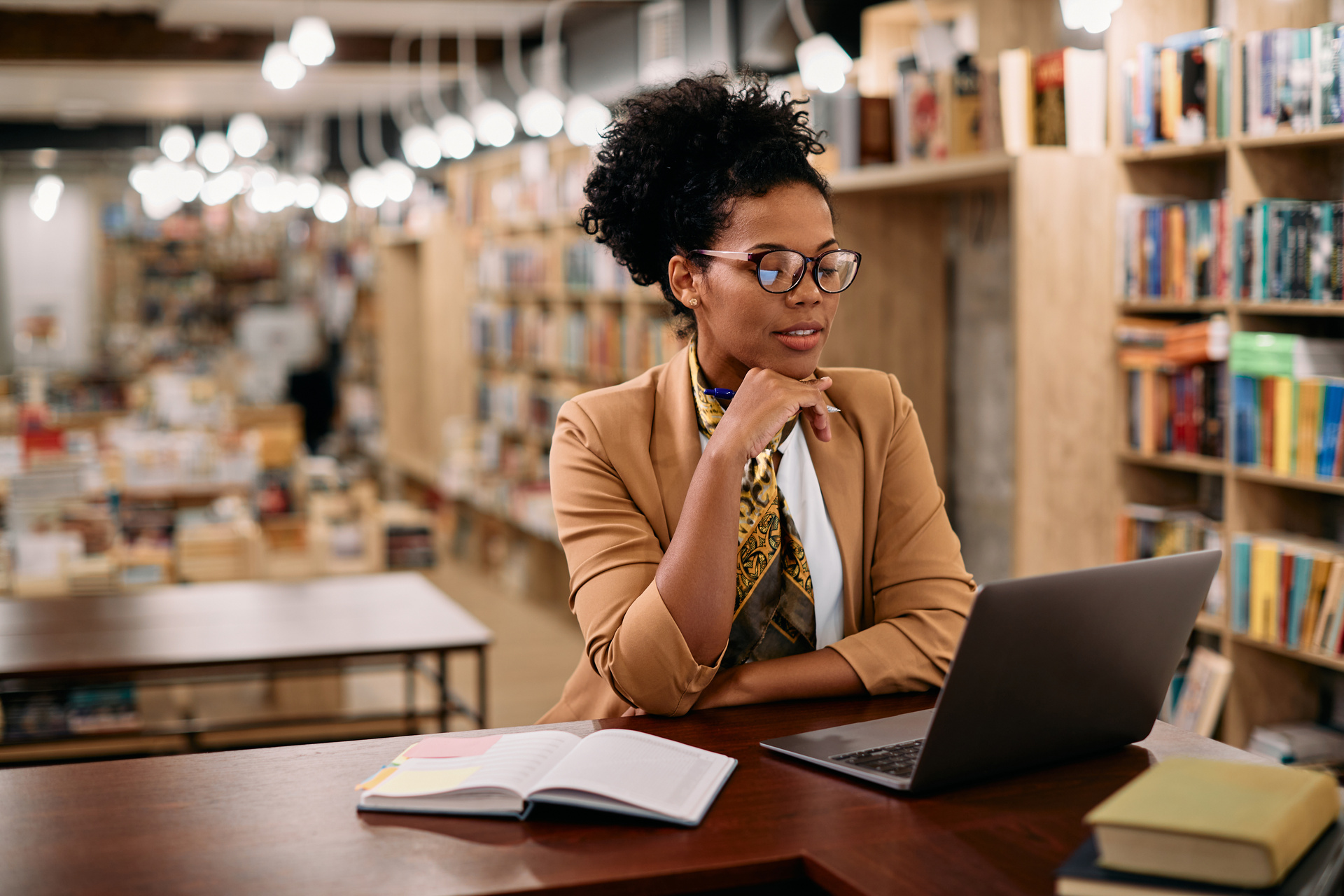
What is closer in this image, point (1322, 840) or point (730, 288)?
point (1322, 840)

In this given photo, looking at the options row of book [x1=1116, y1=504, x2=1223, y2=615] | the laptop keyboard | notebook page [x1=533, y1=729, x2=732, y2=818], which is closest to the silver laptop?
the laptop keyboard

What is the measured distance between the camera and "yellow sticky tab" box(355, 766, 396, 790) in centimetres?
132

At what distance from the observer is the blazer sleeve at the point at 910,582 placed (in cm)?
168

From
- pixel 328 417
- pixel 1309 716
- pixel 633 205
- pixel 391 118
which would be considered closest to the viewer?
pixel 633 205

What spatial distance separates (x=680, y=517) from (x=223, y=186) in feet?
30.9

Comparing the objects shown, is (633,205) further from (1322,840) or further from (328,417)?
(328,417)

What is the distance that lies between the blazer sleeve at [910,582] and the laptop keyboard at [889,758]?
24cm

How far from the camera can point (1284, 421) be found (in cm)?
319

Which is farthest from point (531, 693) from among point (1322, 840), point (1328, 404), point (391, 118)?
point (391, 118)

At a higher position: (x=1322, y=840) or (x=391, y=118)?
(x=391, y=118)

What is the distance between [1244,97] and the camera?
10.4ft

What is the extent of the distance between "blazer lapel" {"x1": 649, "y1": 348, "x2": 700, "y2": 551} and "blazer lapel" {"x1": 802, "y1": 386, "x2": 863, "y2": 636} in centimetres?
18

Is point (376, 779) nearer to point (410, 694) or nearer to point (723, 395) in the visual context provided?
point (723, 395)

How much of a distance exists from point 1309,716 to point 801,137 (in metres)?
2.55
